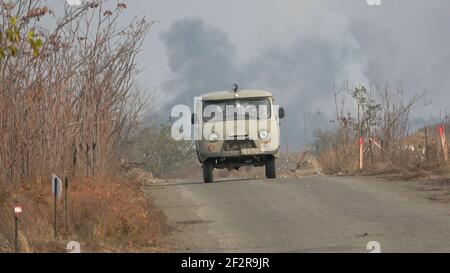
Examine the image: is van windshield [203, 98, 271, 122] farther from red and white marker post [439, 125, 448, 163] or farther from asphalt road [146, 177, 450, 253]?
red and white marker post [439, 125, 448, 163]

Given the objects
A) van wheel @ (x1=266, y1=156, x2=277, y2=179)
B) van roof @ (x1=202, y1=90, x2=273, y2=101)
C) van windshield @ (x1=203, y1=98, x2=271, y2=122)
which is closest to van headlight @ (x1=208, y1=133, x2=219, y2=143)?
van windshield @ (x1=203, y1=98, x2=271, y2=122)

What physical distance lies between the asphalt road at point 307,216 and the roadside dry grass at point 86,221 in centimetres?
46

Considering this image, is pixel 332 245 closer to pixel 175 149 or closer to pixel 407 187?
pixel 407 187

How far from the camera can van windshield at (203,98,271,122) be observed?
84.2 ft

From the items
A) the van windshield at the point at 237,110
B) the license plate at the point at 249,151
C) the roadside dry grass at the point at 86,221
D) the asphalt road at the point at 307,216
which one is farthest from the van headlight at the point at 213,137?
the roadside dry grass at the point at 86,221

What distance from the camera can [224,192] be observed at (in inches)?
838

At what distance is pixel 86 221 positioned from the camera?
13.9 m

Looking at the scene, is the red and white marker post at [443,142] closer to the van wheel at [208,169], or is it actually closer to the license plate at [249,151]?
the license plate at [249,151]

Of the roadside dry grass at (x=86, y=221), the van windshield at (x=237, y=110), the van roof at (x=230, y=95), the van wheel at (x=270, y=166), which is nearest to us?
the roadside dry grass at (x=86, y=221)

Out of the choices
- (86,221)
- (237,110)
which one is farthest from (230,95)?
(86,221)

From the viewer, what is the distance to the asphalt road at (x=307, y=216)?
1317cm

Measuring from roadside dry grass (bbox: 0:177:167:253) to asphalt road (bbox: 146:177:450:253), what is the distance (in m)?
0.46

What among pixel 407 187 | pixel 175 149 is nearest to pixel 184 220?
pixel 407 187

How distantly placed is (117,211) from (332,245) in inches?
121
